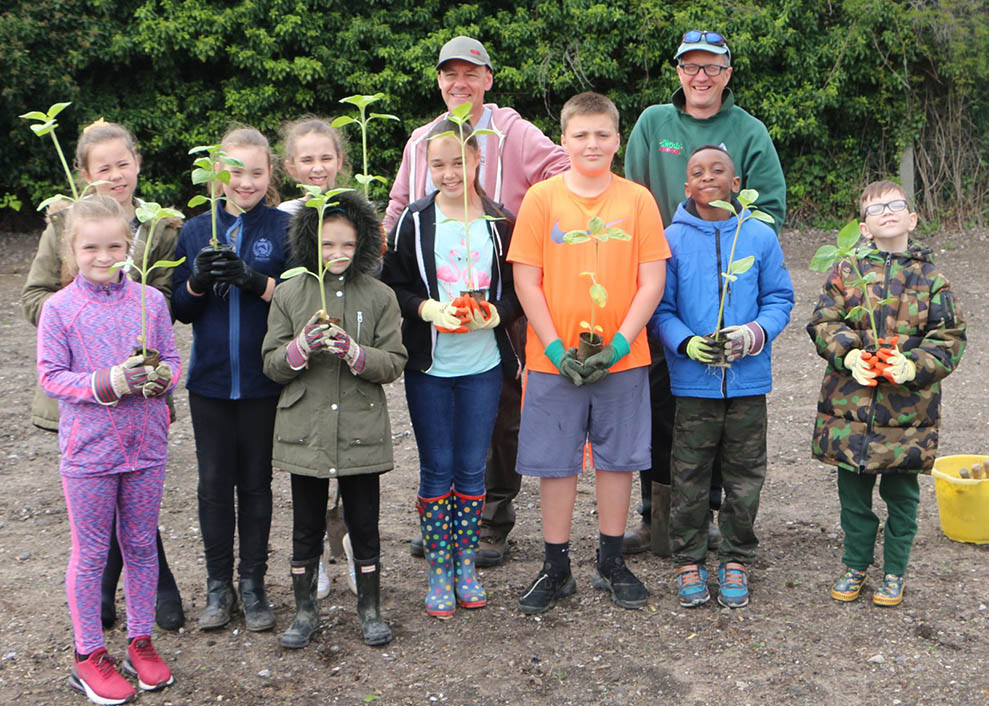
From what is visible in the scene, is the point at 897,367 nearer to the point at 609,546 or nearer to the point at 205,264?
the point at 609,546

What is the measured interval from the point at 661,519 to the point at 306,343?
6.39 ft

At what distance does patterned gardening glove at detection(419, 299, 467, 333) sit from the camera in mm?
3695

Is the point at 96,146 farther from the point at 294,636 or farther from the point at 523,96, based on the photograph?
the point at 523,96

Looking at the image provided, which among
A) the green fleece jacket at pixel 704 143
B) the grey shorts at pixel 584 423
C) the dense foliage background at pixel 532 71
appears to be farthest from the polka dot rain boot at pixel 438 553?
the dense foliage background at pixel 532 71

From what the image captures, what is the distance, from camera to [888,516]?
4004 mm

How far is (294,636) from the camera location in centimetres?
376

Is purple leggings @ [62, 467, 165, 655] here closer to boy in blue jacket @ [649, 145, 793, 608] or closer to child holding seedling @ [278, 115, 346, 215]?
child holding seedling @ [278, 115, 346, 215]

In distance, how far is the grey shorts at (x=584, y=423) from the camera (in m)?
3.95

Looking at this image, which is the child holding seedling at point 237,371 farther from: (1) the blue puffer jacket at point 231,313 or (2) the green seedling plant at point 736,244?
(2) the green seedling plant at point 736,244

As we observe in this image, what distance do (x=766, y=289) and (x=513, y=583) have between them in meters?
1.66

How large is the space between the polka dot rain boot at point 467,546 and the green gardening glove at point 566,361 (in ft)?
2.23

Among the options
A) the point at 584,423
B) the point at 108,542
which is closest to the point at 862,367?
the point at 584,423

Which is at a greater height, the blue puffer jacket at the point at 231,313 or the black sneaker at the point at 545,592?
the blue puffer jacket at the point at 231,313

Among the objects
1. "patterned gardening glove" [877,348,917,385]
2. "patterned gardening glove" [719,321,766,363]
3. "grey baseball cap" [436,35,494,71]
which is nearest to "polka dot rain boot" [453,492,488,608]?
"patterned gardening glove" [719,321,766,363]
